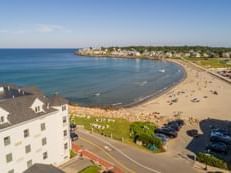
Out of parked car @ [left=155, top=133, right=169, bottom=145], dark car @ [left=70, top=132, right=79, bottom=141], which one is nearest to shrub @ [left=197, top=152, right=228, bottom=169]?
parked car @ [left=155, top=133, right=169, bottom=145]

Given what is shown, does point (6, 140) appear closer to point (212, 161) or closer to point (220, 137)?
point (212, 161)

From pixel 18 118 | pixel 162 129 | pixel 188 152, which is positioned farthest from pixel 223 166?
pixel 18 118

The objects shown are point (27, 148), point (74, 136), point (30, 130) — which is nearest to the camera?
point (27, 148)

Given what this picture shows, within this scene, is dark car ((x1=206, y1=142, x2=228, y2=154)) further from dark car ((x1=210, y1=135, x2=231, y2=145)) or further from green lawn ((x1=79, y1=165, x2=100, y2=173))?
green lawn ((x1=79, y1=165, x2=100, y2=173))

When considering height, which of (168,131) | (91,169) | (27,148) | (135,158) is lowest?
(168,131)

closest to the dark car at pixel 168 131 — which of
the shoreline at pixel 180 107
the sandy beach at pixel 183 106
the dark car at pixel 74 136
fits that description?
the shoreline at pixel 180 107

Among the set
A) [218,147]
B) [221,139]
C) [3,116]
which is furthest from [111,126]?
[3,116]
